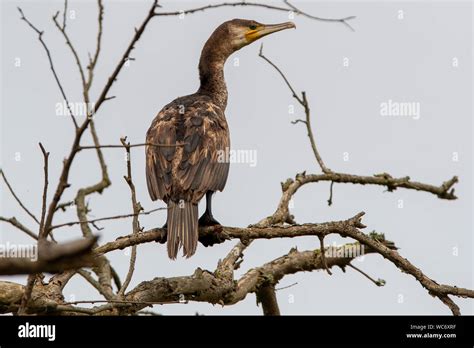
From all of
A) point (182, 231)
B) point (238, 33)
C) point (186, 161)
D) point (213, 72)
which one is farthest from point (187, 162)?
point (238, 33)

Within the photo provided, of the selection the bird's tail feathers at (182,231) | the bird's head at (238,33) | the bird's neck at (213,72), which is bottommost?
the bird's tail feathers at (182,231)

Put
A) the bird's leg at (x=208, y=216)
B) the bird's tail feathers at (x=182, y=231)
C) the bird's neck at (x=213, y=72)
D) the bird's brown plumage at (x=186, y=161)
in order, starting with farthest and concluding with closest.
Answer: the bird's neck at (x=213, y=72), the bird's leg at (x=208, y=216), the bird's brown plumage at (x=186, y=161), the bird's tail feathers at (x=182, y=231)

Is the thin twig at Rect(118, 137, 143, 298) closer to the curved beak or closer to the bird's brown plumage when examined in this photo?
the bird's brown plumage

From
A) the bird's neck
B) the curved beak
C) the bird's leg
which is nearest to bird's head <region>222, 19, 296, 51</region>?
the curved beak

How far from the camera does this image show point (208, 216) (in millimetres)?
5902

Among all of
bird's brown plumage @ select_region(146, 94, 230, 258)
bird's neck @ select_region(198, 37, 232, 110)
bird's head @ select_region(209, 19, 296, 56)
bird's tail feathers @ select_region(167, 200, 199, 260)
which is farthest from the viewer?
bird's head @ select_region(209, 19, 296, 56)

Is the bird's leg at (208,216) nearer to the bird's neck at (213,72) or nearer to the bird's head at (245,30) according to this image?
the bird's neck at (213,72)

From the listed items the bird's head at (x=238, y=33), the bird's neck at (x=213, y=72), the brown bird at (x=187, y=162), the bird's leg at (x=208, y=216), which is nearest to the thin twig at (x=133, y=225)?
Answer: the brown bird at (x=187, y=162)

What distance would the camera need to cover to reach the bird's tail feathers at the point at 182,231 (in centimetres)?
520

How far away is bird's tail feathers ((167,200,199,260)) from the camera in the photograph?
5195 millimetres

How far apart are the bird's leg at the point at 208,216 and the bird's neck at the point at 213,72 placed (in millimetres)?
1554

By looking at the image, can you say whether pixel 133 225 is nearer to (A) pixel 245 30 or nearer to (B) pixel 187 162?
(B) pixel 187 162

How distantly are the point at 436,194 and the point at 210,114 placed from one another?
2.20m

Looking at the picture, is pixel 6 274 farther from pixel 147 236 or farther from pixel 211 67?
pixel 211 67
